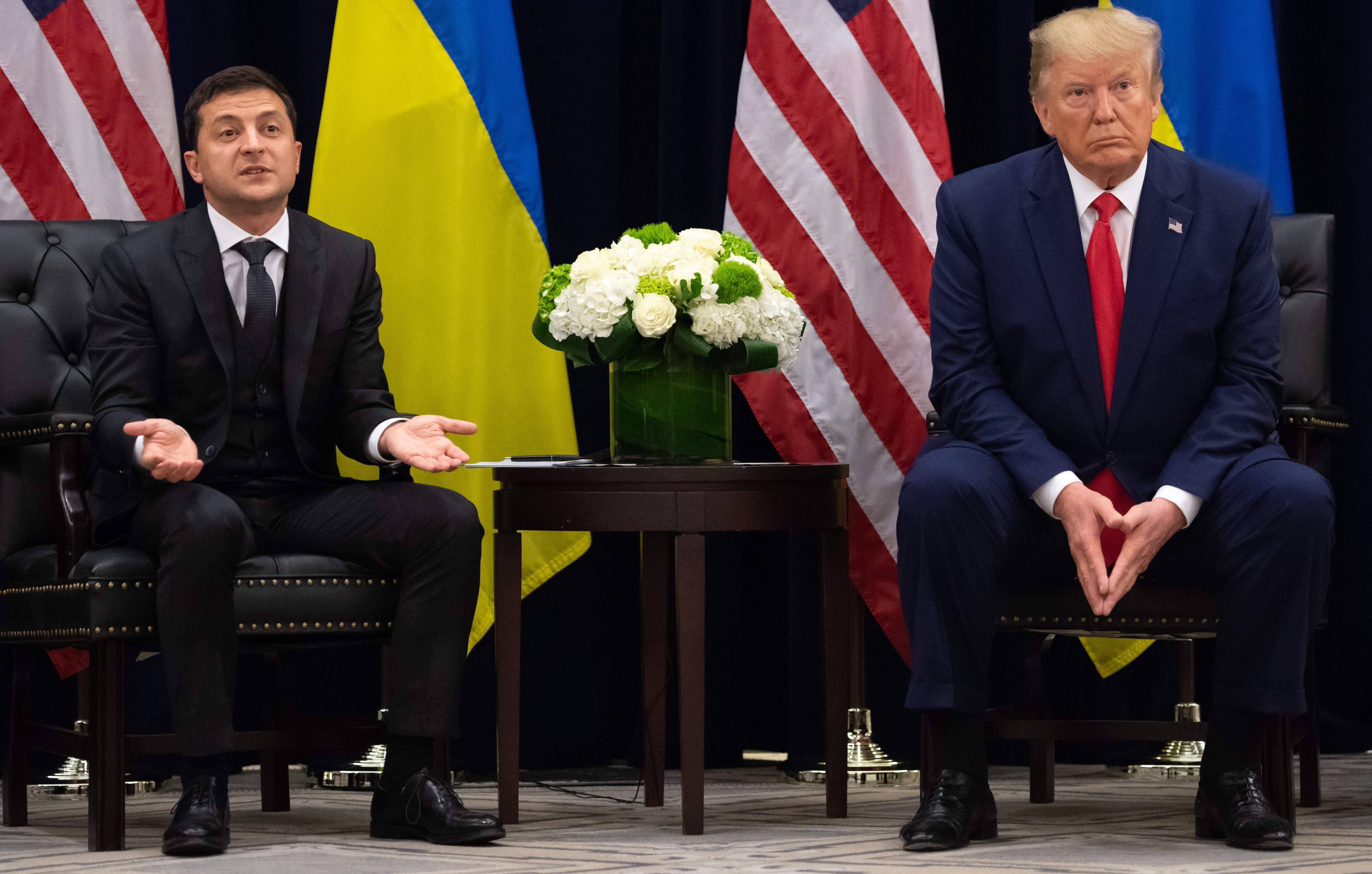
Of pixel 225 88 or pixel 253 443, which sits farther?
pixel 225 88

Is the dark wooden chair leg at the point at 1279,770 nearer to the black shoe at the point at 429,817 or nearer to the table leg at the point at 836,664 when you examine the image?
the table leg at the point at 836,664

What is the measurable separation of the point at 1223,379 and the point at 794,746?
1.38 metres

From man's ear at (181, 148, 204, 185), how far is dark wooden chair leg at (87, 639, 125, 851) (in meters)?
0.89

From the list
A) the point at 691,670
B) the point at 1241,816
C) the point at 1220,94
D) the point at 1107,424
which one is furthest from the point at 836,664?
the point at 1220,94

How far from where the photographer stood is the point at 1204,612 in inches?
100

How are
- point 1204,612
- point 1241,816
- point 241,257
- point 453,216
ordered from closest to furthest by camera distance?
point 1241,816 < point 1204,612 < point 241,257 < point 453,216

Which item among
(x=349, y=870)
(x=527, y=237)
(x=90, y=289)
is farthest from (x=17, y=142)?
(x=349, y=870)

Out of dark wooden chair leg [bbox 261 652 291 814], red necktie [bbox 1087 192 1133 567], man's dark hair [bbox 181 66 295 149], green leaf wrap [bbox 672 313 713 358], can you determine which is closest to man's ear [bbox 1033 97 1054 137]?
red necktie [bbox 1087 192 1133 567]

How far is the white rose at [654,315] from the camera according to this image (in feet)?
8.91

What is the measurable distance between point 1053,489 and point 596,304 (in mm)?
827

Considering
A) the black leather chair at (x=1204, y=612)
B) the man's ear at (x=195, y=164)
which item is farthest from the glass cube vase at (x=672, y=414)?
the man's ear at (x=195, y=164)

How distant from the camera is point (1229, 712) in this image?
2480mm

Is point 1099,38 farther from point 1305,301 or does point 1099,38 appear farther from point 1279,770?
point 1279,770

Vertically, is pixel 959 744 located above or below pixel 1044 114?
below
